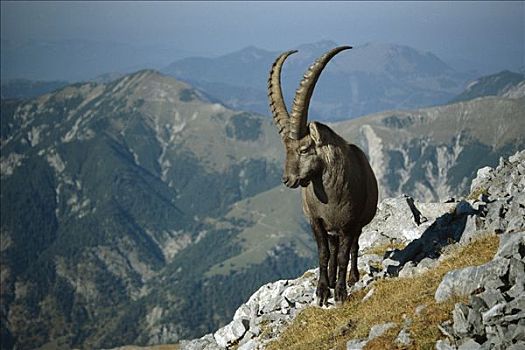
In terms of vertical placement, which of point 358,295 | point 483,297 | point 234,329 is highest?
point 483,297

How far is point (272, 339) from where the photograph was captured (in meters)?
19.9

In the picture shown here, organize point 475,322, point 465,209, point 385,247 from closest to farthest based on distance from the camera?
point 475,322 → point 465,209 → point 385,247

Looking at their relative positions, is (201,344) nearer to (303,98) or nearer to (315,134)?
(315,134)

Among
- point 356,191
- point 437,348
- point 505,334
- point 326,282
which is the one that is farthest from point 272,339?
point 505,334

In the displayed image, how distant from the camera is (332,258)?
781 inches

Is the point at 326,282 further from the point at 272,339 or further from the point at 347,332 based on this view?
the point at 347,332

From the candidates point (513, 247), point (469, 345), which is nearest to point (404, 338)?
point (469, 345)

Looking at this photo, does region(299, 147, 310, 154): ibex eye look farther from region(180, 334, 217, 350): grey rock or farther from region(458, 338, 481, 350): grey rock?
region(180, 334, 217, 350): grey rock

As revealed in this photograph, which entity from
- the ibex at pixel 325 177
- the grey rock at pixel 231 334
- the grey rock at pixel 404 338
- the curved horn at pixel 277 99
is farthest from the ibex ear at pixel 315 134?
the grey rock at pixel 231 334

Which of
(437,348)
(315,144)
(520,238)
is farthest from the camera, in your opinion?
(315,144)

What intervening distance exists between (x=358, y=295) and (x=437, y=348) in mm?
7858

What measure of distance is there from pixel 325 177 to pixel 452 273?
18.3ft

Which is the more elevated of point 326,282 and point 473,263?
point 473,263

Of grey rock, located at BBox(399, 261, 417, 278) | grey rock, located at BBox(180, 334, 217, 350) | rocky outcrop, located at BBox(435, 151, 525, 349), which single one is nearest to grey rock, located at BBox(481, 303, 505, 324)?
rocky outcrop, located at BBox(435, 151, 525, 349)
